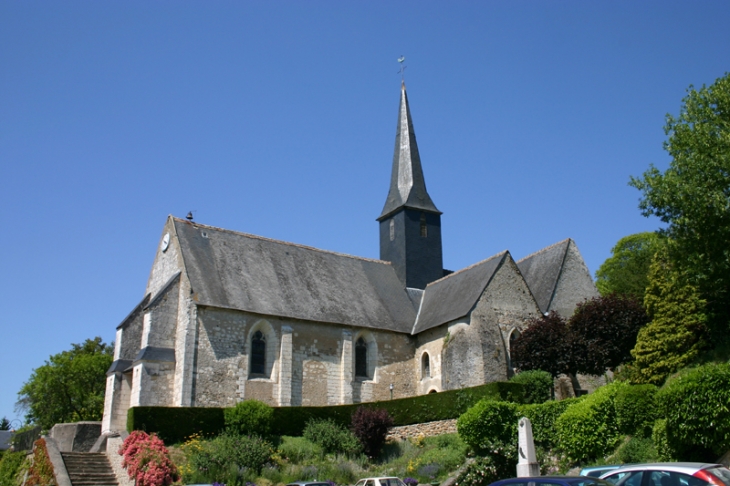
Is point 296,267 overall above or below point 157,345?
above

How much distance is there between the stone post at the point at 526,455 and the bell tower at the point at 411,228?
15.6 m

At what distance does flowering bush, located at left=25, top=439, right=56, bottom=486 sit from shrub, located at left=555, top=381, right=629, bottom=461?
1307 centimetres

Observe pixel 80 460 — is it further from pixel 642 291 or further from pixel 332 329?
pixel 642 291

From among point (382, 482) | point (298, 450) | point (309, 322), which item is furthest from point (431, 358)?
point (382, 482)

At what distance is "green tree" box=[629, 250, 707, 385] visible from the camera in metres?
19.5

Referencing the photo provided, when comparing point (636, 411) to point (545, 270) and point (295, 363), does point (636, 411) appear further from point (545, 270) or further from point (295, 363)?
point (545, 270)

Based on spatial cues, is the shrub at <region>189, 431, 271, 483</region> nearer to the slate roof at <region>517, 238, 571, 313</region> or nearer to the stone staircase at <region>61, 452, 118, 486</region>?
the stone staircase at <region>61, 452, 118, 486</region>

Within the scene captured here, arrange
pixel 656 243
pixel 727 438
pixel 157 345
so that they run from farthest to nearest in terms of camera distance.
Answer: pixel 157 345 → pixel 656 243 → pixel 727 438

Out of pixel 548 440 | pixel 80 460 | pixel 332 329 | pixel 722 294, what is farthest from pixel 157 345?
pixel 722 294

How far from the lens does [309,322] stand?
25.4 meters

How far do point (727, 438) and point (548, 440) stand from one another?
5.61 m

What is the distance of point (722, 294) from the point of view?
64.0ft

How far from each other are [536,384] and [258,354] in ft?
31.3

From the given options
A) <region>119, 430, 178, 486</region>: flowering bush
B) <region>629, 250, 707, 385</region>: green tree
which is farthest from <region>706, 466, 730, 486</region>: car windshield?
<region>119, 430, 178, 486</region>: flowering bush
